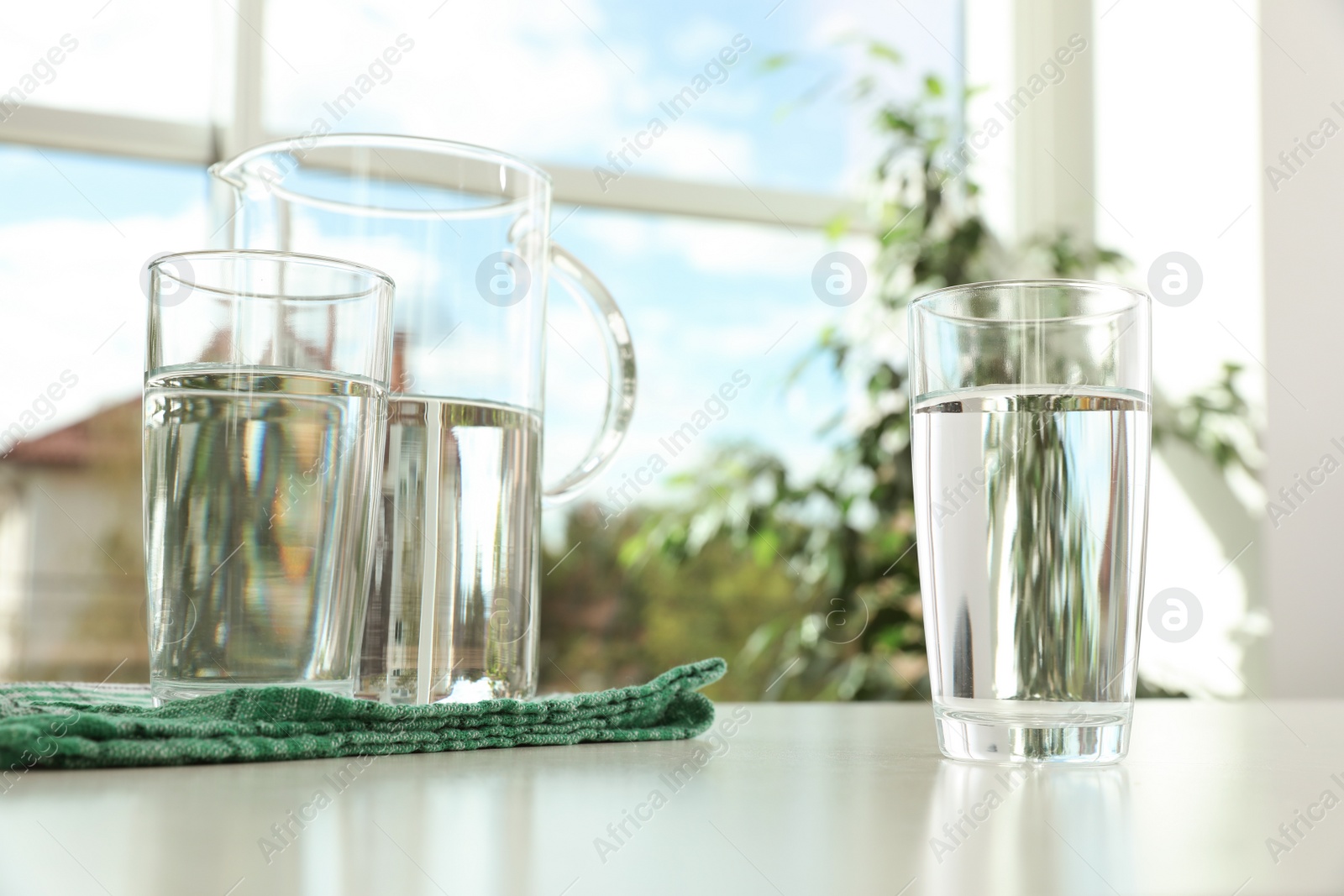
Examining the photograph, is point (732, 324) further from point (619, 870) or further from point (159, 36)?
point (619, 870)

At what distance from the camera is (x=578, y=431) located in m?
2.23

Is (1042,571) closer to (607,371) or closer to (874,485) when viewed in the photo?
(607,371)

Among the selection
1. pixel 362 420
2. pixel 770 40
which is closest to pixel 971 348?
pixel 362 420

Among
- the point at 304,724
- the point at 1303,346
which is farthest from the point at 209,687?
the point at 1303,346

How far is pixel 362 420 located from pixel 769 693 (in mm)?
1911

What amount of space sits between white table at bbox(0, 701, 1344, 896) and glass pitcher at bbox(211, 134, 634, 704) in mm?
53

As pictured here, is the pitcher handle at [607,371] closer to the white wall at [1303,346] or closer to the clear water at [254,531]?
the clear water at [254,531]

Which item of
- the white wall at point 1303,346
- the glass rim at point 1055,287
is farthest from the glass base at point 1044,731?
the white wall at point 1303,346

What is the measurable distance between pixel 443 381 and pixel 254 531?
0.11 metres

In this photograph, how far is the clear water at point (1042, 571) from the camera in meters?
0.41

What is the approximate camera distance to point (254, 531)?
0.43m

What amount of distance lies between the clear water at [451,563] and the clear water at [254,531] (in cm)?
3

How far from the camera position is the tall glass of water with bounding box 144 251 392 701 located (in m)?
0.43

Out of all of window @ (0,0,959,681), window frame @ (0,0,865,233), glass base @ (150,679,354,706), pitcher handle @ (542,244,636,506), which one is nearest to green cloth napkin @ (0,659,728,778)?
glass base @ (150,679,354,706)
